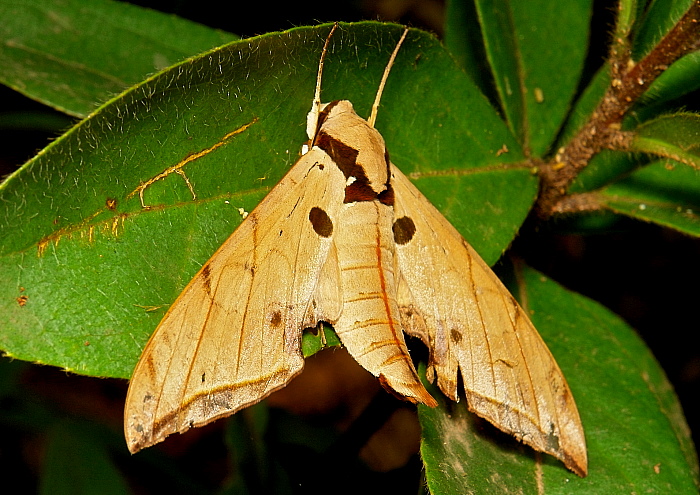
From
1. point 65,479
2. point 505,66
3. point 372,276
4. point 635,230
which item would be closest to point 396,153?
point 372,276

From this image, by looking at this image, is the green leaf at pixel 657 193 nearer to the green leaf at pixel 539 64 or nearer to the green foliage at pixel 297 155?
the green foliage at pixel 297 155

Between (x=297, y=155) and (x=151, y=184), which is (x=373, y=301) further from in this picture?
(x=151, y=184)

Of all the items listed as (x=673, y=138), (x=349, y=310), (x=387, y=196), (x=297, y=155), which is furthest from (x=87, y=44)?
(x=673, y=138)

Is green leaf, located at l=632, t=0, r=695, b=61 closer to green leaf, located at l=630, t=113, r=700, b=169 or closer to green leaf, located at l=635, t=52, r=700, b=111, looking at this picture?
green leaf, located at l=635, t=52, r=700, b=111

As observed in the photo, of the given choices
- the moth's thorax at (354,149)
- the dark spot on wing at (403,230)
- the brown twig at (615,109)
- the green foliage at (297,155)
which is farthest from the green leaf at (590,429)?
the moth's thorax at (354,149)

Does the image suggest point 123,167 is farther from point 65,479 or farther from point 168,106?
point 65,479
